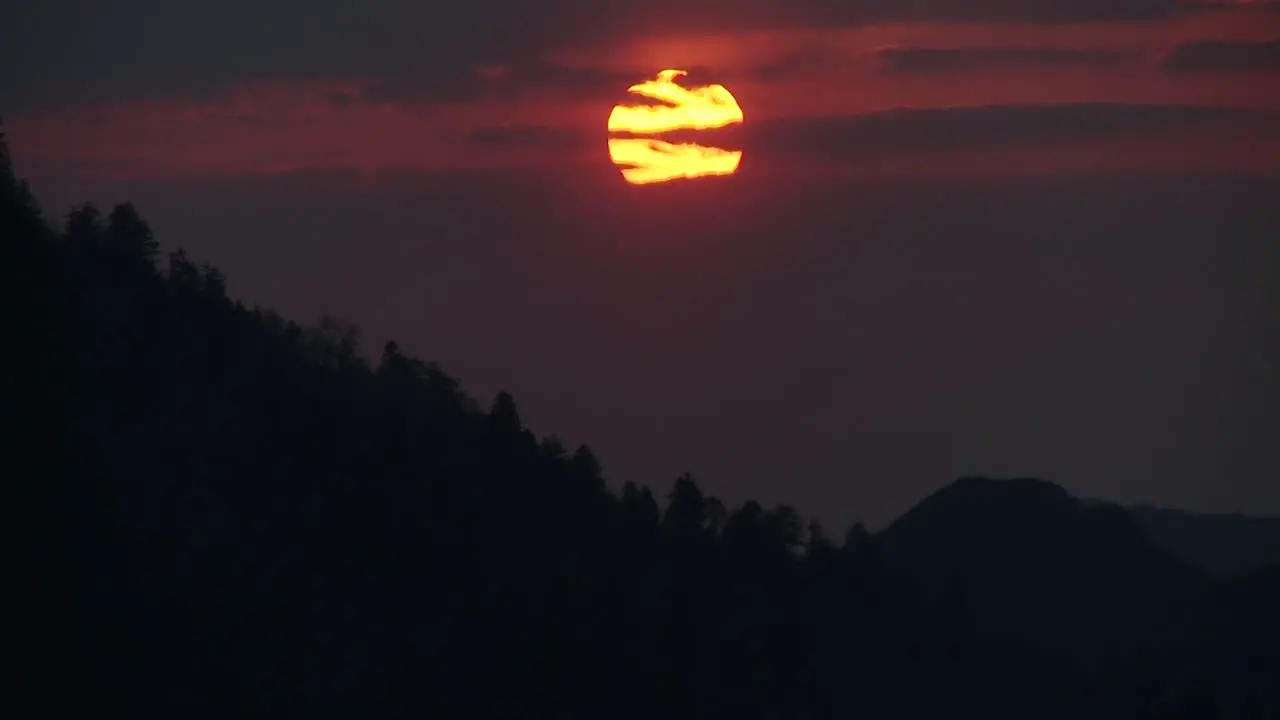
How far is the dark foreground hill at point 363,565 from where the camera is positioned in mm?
101938

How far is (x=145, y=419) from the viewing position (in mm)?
114125

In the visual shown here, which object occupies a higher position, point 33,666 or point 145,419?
point 145,419

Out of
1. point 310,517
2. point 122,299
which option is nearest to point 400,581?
point 310,517

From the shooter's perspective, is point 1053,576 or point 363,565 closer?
point 363,565

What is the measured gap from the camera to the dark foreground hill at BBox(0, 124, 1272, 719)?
Answer: 101938 mm

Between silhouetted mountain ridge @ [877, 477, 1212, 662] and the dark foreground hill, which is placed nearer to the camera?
the dark foreground hill

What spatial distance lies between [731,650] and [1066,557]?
208 ft

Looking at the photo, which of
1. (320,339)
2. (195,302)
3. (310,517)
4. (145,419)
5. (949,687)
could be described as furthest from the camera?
(320,339)

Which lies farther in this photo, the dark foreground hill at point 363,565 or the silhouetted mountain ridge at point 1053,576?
the silhouetted mountain ridge at point 1053,576

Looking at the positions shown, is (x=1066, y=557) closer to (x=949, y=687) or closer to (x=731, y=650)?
(x=949, y=687)

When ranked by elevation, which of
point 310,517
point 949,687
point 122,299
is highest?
point 122,299

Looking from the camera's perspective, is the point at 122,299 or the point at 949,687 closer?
the point at 122,299

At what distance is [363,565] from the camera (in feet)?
402

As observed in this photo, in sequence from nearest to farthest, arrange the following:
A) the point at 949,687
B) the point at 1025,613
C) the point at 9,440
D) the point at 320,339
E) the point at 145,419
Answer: the point at 9,440 < the point at 145,419 < the point at 949,687 < the point at 320,339 < the point at 1025,613
